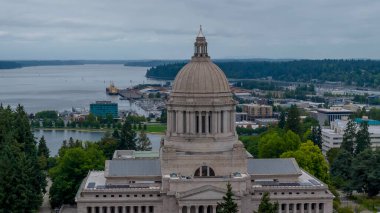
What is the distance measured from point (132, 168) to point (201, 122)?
7005 mm

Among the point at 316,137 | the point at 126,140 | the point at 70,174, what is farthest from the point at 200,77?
the point at 316,137

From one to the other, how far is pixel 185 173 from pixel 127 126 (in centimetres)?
3793

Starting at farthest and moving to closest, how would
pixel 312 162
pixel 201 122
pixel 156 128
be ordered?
pixel 156 128, pixel 312 162, pixel 201 122

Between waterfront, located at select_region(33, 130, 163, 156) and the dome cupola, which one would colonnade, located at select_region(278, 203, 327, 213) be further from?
waterfront, located at select_region(33, 130, 163, 156)

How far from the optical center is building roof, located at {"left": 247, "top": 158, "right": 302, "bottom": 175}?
181 feet

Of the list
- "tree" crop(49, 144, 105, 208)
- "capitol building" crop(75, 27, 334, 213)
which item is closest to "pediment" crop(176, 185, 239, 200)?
"capitol building" crop(75, 27, 334, 213)

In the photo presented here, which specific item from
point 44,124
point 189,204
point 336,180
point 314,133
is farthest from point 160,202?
point 44,124

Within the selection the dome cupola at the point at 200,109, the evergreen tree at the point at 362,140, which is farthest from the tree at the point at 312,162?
the evergreen tree at the point at 362,140

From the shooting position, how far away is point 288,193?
174 ft

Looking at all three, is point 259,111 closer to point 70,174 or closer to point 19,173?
point 70,174

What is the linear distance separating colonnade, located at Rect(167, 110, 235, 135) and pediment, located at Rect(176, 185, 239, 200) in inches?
220

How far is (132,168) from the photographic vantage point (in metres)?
54.6

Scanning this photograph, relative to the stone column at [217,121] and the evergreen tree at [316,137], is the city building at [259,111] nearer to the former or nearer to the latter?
the evergreen tree at [316,137]

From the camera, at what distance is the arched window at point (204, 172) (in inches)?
2098
